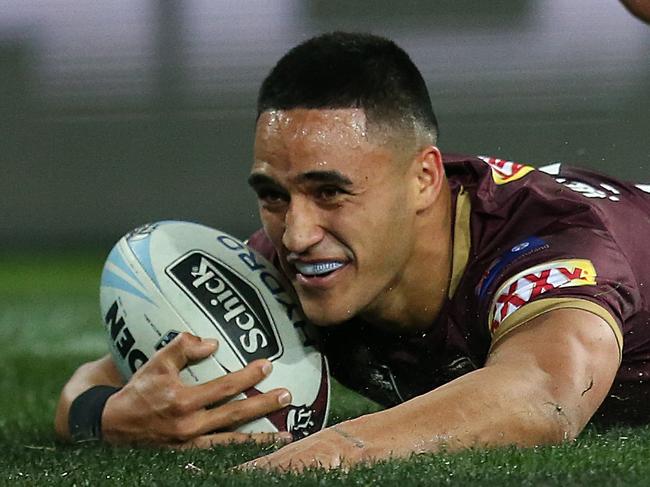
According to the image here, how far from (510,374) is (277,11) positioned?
29.2 ft

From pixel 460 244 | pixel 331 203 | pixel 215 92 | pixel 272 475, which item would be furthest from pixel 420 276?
pixel 215 92

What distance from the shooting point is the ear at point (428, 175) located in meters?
3.46

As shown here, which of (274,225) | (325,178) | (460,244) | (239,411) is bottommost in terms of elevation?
(239,411)

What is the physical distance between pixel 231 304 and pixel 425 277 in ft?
1.69

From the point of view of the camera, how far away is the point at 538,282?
318 centimetres

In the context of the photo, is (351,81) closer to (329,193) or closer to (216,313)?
(329,193)

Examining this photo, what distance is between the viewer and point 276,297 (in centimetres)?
365

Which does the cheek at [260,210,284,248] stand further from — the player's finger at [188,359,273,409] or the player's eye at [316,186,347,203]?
the player's finger at [188,359,273,409]

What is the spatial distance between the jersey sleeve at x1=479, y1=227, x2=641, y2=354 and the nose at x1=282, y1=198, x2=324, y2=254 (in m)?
0.46

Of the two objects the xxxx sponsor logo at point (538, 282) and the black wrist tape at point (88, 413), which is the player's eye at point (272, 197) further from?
the black wrist tape at point (88, 413)

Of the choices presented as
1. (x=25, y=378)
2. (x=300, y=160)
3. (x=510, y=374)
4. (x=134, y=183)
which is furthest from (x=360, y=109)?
(x=134, y=183)

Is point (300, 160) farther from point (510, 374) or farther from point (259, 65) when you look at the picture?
point (259, 65)

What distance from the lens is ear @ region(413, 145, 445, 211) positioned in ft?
11.4

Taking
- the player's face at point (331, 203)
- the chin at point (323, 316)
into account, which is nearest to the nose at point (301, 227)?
the player's face at point (331, 203)
